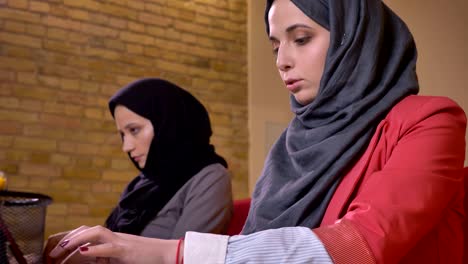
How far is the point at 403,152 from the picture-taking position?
2.89 ft

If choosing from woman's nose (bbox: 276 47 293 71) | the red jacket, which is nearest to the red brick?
woman's nose (bbox: 276 47 293 71)

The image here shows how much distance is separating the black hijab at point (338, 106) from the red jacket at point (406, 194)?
30 mm

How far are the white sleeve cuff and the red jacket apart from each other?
133 millimetres

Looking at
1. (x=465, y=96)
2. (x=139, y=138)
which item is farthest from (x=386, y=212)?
(x=465, y=96)

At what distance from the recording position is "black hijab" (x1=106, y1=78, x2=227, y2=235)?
197 cm

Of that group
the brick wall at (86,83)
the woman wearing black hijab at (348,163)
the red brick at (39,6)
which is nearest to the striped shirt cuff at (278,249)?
the woman wearing black hijab at (348,163)

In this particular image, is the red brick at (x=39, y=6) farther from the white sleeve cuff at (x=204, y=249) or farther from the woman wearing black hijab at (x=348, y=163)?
the white sleeve cuff at (x=204, y=249)

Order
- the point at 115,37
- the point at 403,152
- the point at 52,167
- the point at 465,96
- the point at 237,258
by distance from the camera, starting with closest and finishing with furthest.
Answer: the point at 237,258, the point at 403,152, the point at 465,96, the point at 52,167, the point at 115,37

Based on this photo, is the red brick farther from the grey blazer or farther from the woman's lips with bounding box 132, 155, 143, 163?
the grey blazer

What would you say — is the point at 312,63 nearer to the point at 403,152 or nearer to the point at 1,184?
the point at 403,152

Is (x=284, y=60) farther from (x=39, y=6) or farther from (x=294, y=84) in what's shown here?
(x=39, y=6)

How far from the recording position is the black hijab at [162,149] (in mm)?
1972

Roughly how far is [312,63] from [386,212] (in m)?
0.38

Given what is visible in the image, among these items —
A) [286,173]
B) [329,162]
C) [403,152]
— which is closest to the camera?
[403,152]
